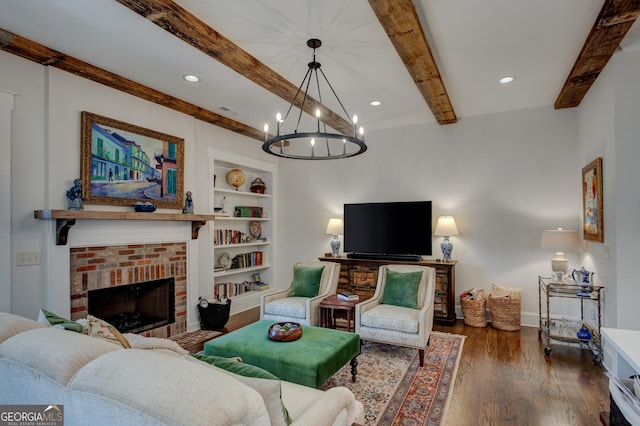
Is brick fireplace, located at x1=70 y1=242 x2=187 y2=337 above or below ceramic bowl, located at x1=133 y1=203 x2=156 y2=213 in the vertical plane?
below

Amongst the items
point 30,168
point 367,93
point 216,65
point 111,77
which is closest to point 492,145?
point 367,93

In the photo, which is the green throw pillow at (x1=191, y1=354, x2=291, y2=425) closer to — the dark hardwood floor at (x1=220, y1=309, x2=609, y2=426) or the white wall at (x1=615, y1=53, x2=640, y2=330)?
the dark hardwood floor at (x1=220, y1=309, x2=609, y2=426)

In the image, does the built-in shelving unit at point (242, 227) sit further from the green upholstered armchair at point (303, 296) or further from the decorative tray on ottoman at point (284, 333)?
the decorative tray on ottoman at point (284, 333)

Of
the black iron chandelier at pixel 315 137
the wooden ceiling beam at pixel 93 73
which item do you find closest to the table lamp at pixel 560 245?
the black iron chandelier at pixel 315 137

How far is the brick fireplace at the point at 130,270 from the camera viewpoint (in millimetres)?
3316

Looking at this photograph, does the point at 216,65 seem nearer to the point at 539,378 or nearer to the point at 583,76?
the point at 583,76

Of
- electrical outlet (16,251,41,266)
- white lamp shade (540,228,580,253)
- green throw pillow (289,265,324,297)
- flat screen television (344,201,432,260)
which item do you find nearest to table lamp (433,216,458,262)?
flat screen television (344,201,432,260)

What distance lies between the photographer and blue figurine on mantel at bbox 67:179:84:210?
3.20m

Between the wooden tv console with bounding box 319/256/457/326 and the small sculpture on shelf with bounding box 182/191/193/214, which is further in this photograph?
the wooden tv console with bounding box 319/256/457/326

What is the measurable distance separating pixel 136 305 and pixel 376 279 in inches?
123

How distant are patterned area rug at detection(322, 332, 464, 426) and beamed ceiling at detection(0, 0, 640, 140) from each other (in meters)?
2.74

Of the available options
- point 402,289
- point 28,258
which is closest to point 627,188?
point 402,289

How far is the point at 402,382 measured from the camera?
2.94 metres

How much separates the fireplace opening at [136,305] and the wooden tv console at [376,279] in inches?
91.8
